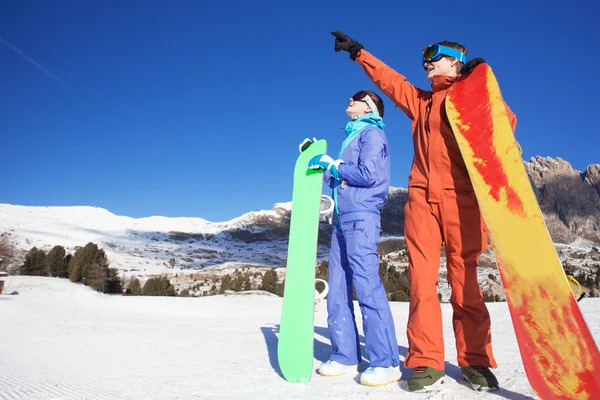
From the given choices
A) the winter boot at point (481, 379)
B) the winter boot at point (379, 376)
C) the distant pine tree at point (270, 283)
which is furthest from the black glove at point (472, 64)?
the distant pine tree at point (270, 283)

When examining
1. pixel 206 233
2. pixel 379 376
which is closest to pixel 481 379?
pixel 379 376

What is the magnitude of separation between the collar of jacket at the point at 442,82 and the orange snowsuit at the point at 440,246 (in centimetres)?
11

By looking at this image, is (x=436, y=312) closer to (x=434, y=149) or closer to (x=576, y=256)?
(x=434, y=149)

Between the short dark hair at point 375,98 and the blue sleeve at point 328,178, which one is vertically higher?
the short dark hair at point 375,98

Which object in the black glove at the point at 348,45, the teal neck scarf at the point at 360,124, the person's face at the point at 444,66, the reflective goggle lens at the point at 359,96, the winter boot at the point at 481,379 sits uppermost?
the black glove at the point at 348,45

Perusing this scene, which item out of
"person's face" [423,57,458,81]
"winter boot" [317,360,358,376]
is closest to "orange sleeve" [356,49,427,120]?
"person's face" [423,57,458,81]

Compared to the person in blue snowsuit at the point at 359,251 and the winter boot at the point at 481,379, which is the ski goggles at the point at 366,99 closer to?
the person in blue snowsuit at the point at 359,251

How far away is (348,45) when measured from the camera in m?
3.16

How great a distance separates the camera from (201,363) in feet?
11.0

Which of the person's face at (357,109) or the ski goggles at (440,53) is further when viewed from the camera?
the person's face at (357,109)

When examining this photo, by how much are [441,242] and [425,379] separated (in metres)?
0.85

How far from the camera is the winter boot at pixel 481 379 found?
2246mm

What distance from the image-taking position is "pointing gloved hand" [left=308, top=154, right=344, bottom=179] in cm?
305

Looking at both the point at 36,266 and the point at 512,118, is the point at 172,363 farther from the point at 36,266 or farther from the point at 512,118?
the point at 36,266
